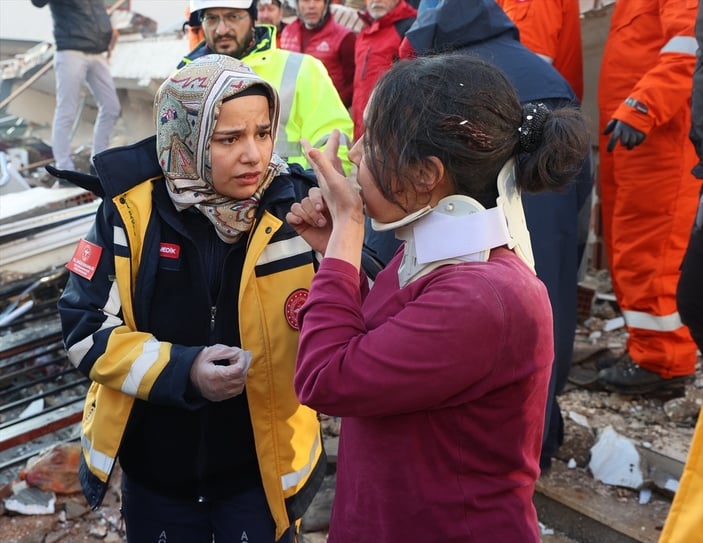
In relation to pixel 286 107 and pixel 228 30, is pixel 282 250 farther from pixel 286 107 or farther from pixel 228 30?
pixel 228 30

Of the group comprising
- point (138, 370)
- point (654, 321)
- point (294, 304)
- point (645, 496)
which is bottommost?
point (645, 496)

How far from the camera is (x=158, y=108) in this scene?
2.00 metres

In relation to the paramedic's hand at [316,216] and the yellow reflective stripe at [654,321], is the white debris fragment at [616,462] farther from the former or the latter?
the paramedic's hand at [316,216]

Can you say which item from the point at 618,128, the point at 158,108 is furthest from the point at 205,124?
the point at 618,128

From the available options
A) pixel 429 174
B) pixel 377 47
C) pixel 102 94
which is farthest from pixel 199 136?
pixel 102 94

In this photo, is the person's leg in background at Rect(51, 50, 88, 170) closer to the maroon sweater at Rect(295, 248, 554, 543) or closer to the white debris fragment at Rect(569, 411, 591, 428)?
the white debris fragment at Rect(569, 411, 591, 428)

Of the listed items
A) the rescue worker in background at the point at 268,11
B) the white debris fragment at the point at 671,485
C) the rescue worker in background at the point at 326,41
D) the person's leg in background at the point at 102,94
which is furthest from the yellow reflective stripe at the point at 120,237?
the person's leg in background at the point at 102,94

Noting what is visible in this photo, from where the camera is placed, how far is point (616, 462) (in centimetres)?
341

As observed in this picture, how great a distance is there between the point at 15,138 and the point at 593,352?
9035 millimetres

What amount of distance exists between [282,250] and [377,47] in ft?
11.2

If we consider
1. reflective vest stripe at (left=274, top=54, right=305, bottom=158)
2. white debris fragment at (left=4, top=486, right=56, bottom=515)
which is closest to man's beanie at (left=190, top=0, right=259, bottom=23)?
reflective vest stripe at (left=274, top=54, right=305, bottom=158)

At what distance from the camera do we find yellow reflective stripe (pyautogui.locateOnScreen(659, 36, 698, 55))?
11.9ft

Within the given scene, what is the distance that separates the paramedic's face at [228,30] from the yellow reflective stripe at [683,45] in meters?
2.17

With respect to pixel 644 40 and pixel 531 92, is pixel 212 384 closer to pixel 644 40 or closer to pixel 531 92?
pixel 531 92
